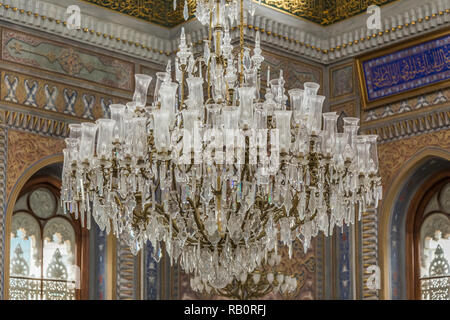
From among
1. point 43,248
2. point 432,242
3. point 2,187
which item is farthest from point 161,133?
point 432,242

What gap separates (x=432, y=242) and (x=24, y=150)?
302 cm

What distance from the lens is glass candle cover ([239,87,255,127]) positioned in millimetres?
4570

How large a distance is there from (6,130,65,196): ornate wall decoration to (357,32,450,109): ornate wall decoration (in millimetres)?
2389

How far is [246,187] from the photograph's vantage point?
4.75 m

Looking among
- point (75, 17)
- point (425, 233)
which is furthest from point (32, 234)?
point (425, 233)

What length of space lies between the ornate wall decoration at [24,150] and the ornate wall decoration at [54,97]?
219 mm

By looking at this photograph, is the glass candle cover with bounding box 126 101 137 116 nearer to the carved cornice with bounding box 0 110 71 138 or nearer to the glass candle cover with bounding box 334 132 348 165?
the glass candle cover with bounding box 334 132 348 165

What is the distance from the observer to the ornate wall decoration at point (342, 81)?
7.69 meters

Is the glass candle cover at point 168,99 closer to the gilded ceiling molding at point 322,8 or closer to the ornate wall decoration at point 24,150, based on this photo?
the ornate wall decoration at point 24,150

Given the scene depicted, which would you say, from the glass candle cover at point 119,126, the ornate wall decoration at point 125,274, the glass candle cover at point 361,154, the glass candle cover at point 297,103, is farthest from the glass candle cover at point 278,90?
the ornate wall decoration at point 125,274

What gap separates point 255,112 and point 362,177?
71 cm

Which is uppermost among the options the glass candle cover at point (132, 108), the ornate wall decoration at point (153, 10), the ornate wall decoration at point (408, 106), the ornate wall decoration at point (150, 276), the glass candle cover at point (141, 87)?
the ornate wall decoration at point (153, 10)

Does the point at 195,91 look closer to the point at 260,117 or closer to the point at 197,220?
the point at 260,117

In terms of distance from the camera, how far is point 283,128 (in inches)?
182
